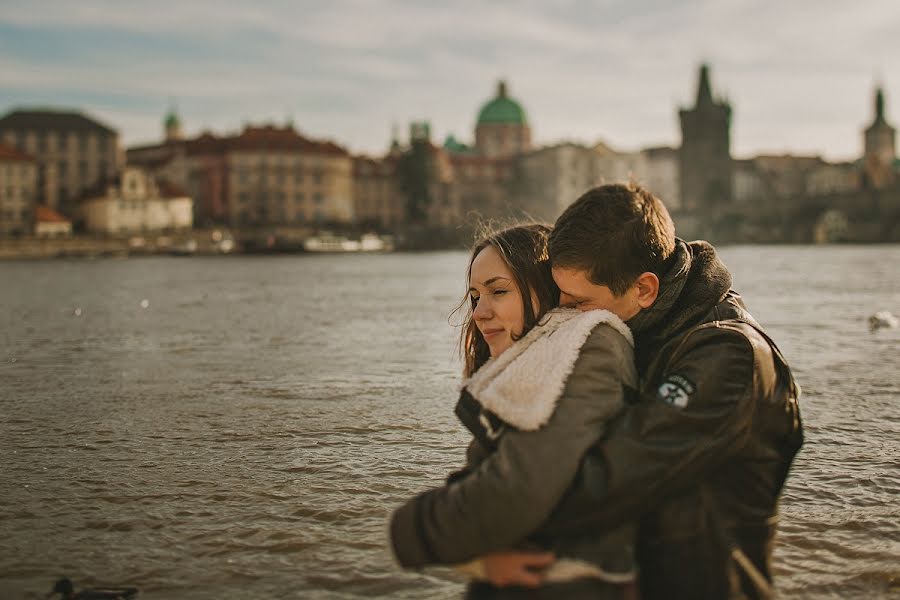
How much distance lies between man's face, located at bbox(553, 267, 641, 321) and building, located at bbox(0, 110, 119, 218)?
337ft

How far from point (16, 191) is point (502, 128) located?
61.8 m

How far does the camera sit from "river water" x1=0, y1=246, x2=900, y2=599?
462 centimetres

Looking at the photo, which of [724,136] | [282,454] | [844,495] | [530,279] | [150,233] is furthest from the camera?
[724,136]

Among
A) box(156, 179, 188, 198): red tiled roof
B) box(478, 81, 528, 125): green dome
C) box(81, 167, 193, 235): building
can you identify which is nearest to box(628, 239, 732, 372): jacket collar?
box(81, 167, 193, 235): building

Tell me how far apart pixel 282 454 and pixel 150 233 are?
85612mm

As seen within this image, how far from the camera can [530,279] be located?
3.43m

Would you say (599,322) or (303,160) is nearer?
(599,322)

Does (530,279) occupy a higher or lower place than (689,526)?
higher

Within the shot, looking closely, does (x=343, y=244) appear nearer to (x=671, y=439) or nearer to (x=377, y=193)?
(x=377, y=193)

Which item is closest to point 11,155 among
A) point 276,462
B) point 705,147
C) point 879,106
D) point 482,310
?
point 705,147

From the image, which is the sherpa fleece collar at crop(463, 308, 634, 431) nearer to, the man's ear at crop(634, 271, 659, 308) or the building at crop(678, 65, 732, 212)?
the man's ear at crop(634, 271, 659, 308)

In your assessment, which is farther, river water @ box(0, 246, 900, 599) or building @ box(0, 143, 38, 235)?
building @ box(0, 143, 38, 235)

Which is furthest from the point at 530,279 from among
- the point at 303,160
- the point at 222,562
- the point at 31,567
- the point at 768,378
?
the point at 303,160

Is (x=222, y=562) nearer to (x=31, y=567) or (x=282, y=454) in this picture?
(x=31, y=567)
